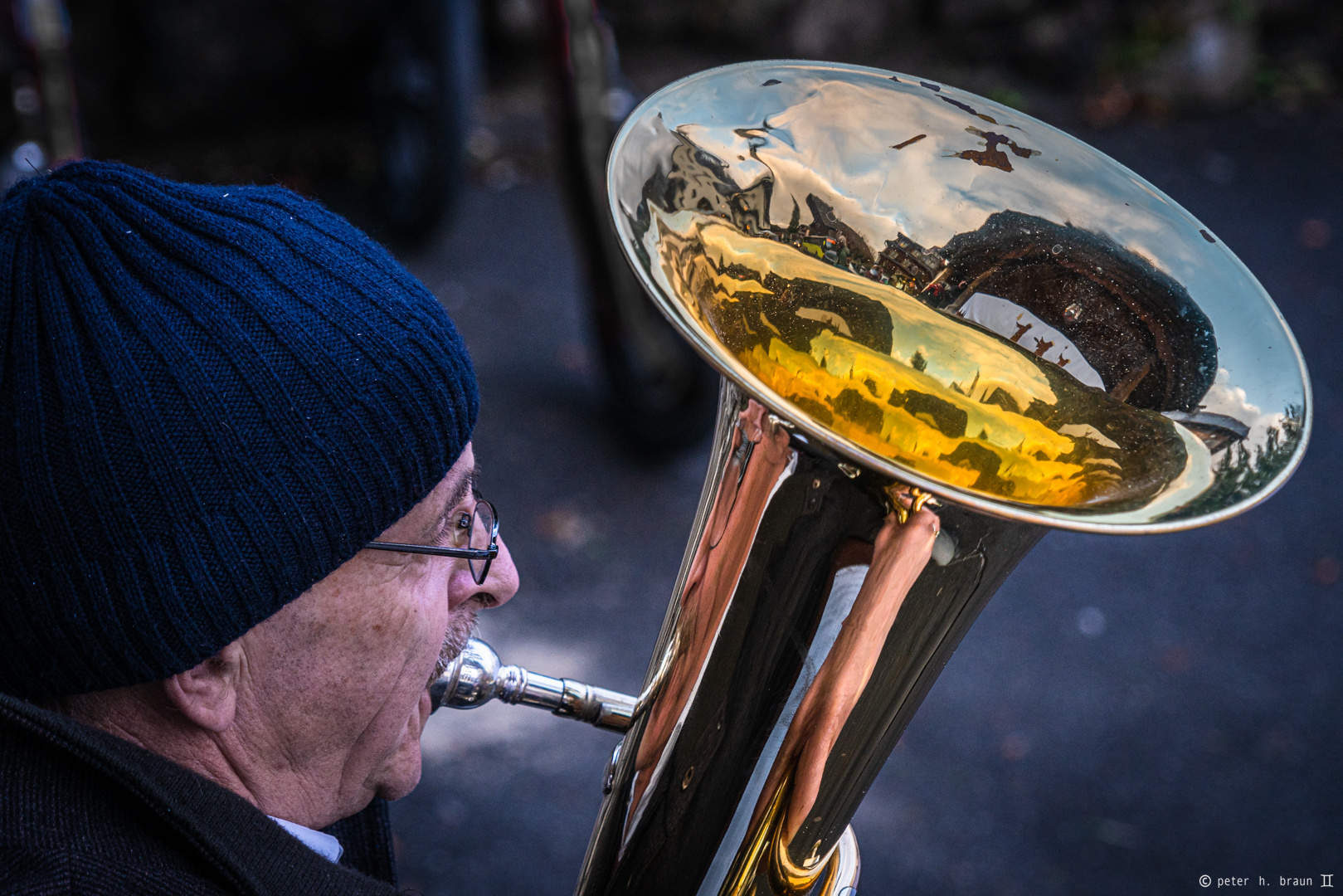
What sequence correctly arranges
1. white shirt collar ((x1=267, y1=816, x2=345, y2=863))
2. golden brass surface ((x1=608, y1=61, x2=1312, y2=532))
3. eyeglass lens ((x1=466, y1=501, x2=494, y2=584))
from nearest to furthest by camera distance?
white shirt collar ((x1=267, y1=816, x2=345, y2=863)), eyeglass lens ((x1=466, y1=501, x2=494, y2=584)), golden brass surface ((x1=608, y1=61, x2=1312, y2=532))

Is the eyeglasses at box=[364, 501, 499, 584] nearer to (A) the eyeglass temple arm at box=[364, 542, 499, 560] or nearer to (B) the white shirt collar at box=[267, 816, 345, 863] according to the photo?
(A) the eyeglass temple arm at box=[364, 542, 499, 560]

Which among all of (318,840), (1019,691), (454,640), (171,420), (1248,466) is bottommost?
(1019,691)

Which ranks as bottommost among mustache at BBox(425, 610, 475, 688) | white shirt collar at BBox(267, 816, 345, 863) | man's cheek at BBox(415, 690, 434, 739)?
white shirt collar at BBox(267, 816, 345, 863)

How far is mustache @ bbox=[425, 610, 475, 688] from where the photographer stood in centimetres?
145

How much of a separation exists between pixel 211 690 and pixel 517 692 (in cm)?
46

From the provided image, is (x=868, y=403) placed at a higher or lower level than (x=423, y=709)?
higher

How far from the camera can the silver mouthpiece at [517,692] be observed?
1486 millimetres

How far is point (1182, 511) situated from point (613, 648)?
235 centimetres

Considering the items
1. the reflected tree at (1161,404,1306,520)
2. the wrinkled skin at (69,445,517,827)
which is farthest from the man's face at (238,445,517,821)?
the reflected tree at (1161,404,1306,520)

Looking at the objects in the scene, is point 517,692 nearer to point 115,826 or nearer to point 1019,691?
point 115,826

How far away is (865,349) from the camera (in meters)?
A: 1.67

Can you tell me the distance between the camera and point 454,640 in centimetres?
146

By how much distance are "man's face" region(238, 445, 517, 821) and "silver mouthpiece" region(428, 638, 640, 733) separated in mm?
36

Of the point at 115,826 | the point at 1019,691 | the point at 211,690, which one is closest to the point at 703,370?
the point at 1019,691
